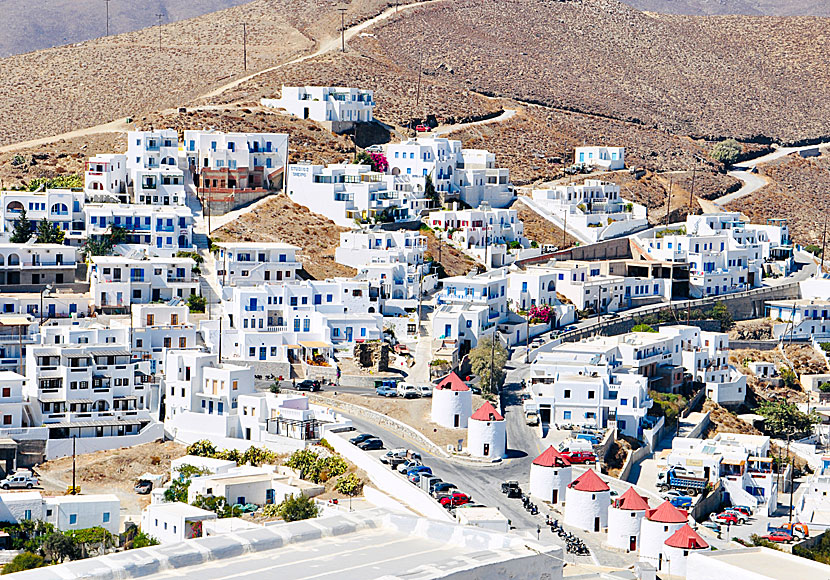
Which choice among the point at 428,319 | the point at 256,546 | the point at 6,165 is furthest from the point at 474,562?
the point at 6,165

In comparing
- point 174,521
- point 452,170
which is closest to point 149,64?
point 452,170

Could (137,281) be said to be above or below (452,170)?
below

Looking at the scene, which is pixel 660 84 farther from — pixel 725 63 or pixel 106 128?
pixel 106 128

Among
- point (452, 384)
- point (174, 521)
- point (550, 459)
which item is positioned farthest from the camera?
point (452, 384)

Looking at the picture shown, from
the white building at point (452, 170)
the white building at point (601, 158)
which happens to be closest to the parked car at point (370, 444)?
the white building at point (452, 170)

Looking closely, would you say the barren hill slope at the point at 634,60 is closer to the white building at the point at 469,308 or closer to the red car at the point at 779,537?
the white building at the point at 469,308

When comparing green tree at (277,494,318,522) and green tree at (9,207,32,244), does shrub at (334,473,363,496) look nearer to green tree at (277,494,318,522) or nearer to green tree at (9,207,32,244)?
green tree at (277,494,318,522)

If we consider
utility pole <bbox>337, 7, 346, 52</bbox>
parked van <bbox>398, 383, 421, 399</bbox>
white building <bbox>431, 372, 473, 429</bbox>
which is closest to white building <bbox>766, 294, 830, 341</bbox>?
parked van <bbox>398, 383, 421, 399</bbox>

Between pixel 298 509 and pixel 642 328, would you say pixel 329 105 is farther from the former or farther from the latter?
pixel 298 509

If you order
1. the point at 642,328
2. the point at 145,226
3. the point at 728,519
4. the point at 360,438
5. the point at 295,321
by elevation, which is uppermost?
the point at 145,226
